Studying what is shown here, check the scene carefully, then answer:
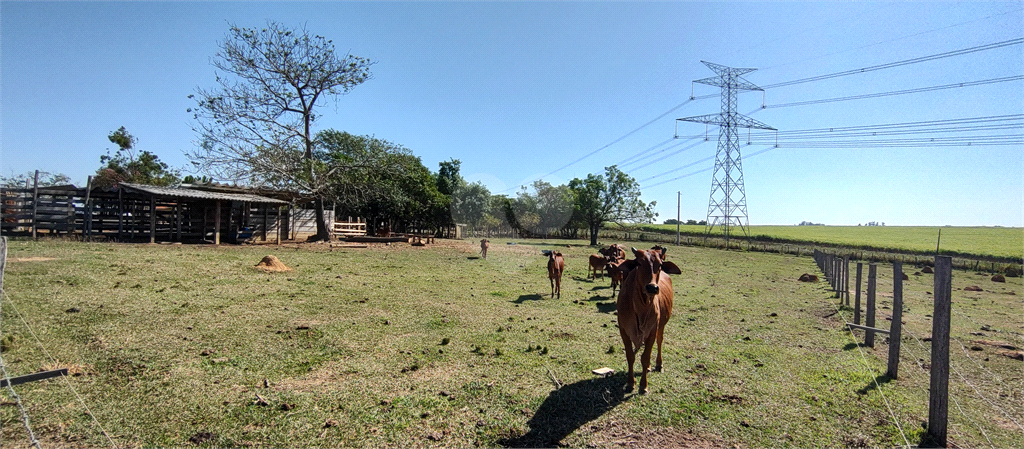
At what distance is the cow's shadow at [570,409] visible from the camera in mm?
4656

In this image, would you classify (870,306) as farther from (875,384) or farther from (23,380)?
(23,380)

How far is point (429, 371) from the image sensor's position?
636cm

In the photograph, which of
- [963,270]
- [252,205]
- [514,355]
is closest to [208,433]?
[514,355]

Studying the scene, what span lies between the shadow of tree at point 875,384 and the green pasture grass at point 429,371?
64 mm

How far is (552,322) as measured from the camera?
32.1ft

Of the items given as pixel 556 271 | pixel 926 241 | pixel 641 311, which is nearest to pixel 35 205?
pixel 556 271

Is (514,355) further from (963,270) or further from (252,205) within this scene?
(963,270)

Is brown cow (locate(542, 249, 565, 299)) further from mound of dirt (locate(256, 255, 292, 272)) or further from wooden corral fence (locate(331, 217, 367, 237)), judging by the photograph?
wooden corral fence (locate(331, 217, 367, 237))

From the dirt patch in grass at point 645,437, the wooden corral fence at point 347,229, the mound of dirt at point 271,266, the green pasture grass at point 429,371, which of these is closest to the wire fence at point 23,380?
the green pasture grass at point 429,371

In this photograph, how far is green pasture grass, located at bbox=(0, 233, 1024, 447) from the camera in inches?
186

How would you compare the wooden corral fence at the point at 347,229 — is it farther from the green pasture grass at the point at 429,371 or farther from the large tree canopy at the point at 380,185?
the green pasture grass at the point at 429,371

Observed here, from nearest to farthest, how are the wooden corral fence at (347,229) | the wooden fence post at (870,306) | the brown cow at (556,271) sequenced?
the wooden fence post at (870,306) < the brown cow at (556,271) < the wooden corral fence at (347,229)

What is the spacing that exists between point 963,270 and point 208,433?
4211cm

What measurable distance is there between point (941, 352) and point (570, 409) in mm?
3840
